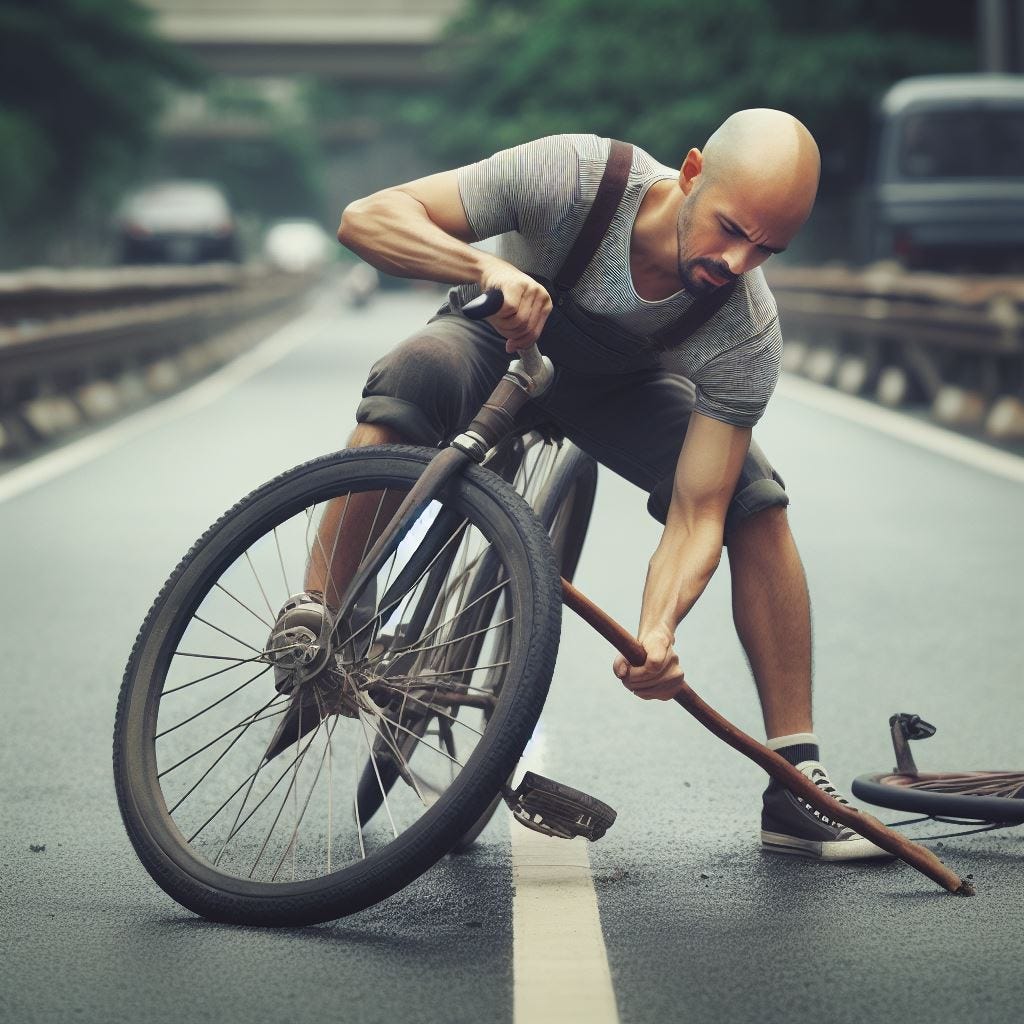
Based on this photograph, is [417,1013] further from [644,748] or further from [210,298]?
[210,298]

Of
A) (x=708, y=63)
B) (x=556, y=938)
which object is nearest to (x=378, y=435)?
(x=556, y=938)

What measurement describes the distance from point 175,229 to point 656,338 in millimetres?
37888

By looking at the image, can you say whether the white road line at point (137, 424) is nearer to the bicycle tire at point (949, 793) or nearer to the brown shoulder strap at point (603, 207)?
the bicycle tire at point (949, 793)

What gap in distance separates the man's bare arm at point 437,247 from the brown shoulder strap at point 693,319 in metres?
0.43

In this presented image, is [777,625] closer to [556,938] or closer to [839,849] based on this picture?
[839,849]

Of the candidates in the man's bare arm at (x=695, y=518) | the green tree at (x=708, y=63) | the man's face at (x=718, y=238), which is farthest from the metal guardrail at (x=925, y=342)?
the green tree at (x=708, y=63)

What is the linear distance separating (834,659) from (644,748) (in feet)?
5.01

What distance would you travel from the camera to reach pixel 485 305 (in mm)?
3754

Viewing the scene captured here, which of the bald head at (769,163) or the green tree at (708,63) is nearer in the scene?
the bald head at (769,163)

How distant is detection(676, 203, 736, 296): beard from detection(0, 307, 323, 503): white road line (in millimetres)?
7758

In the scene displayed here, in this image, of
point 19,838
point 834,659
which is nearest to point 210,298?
point 834,659

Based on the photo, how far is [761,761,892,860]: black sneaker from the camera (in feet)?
14.5

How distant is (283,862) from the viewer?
4145 mm

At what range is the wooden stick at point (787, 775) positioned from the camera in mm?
4008
